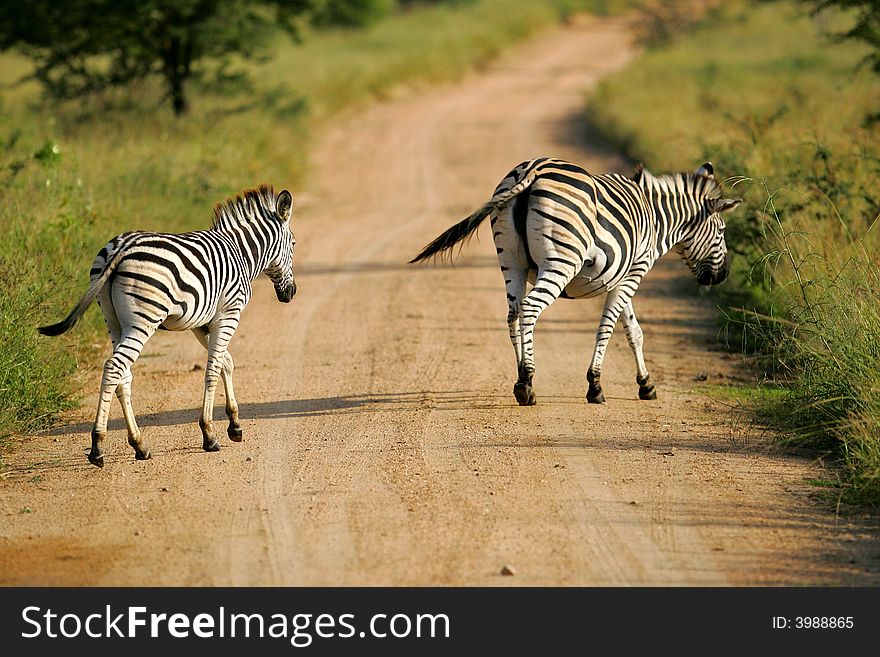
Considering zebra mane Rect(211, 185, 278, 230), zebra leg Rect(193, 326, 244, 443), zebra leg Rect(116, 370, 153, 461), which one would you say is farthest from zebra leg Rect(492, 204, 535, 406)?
zebra leg Rect(116, 370, 153, 461)

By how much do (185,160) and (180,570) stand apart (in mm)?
11180

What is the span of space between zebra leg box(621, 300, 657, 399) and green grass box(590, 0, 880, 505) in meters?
0.75

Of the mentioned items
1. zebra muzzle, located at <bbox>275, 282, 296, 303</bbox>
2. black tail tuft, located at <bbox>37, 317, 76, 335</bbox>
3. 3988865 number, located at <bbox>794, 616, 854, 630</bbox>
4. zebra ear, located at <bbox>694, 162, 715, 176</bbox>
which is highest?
zebra ear, located at <bbox>694, 162, 715, 176</bbox>

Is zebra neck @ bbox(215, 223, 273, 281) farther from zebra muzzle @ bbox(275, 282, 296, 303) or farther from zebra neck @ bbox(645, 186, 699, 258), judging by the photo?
zebra neck @ bbox(645, 186, 699, 258)

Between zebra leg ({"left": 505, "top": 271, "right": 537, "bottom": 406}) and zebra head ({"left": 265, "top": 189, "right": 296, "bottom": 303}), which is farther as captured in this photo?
zebra leg ({"left": 505, "top": 271, "right": 537, "bottom": 406})

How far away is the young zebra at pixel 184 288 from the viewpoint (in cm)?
703

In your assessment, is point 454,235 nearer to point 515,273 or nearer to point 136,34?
point 515,273

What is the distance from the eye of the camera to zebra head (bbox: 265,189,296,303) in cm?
831

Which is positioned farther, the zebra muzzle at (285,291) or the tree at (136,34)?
the tree at (136,34)

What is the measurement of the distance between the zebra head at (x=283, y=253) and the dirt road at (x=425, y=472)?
0.89 meters

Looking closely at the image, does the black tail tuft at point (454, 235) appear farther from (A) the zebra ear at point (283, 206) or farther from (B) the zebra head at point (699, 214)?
(B) the zebra head at point (699, 214)

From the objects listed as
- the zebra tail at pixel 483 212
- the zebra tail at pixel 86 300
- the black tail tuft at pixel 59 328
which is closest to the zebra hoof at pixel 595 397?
the zebra tail at pixel 483 212

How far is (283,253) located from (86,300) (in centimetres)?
179

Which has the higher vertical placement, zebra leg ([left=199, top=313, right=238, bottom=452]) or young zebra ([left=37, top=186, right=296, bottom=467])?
young zebra ([left=37, top=186, right=296, bottom=467])
